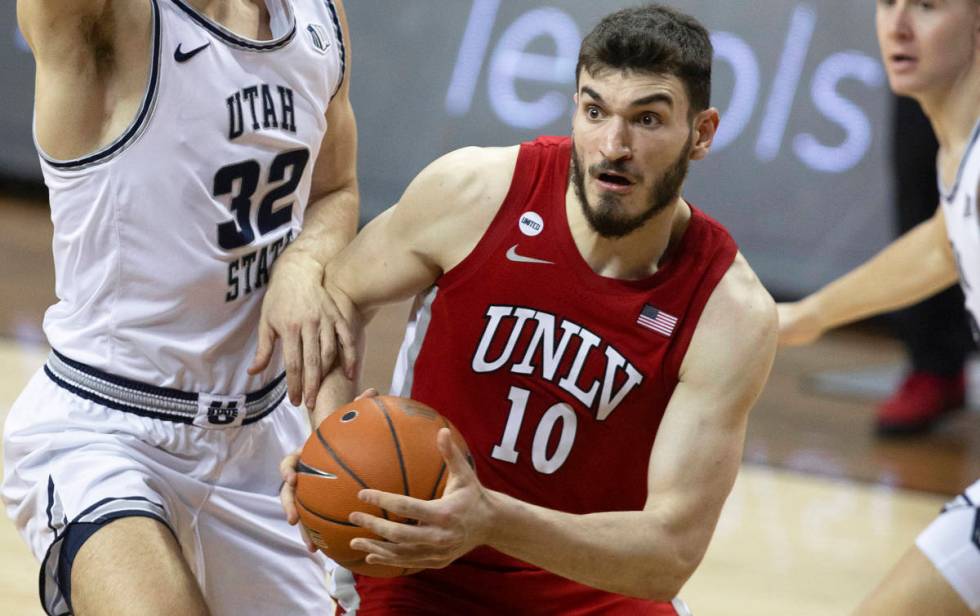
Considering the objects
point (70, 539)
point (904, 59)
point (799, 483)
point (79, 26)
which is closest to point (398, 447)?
point (70, 539)

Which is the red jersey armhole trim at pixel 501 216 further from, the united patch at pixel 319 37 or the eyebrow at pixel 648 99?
the united patch at pixel 319 37

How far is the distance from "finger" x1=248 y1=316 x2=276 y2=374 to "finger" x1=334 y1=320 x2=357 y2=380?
0.16m

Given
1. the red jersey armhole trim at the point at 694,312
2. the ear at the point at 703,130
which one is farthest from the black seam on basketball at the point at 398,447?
the ear at the point at 703,130

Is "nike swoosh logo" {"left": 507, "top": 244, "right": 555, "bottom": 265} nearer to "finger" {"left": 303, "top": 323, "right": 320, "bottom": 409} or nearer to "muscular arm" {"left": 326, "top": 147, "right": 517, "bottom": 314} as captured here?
"muscular arm" {"left": 326, "top": 147, "right": 517, "bottom": 314}

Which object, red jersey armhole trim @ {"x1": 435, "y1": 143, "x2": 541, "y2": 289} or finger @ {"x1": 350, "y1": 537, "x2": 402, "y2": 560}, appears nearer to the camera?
finger @ {"x1": 350, "y1": 537, "x2": 402, "y2": 560}

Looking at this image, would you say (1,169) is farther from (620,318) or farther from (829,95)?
(620,318)

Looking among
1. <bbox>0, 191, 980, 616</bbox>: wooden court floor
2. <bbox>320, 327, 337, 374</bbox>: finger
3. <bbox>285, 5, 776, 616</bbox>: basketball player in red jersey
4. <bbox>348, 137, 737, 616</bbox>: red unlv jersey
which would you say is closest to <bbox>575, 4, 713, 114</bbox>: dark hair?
<bbox>285, 5, 776, 616</bbox>: basketball player in red jersey

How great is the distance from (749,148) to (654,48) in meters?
6.60

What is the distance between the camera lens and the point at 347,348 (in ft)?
12.0

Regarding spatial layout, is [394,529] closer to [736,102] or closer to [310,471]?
[310,471]

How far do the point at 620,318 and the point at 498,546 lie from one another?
752 mm

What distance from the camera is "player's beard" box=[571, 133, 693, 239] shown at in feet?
11.2

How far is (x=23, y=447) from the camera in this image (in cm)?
366

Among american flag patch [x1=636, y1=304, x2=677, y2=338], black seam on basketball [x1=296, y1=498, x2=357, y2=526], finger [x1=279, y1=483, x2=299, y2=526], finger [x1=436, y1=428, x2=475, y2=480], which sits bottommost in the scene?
finger [x1=279, y1=483, x2=299, y2=526]
